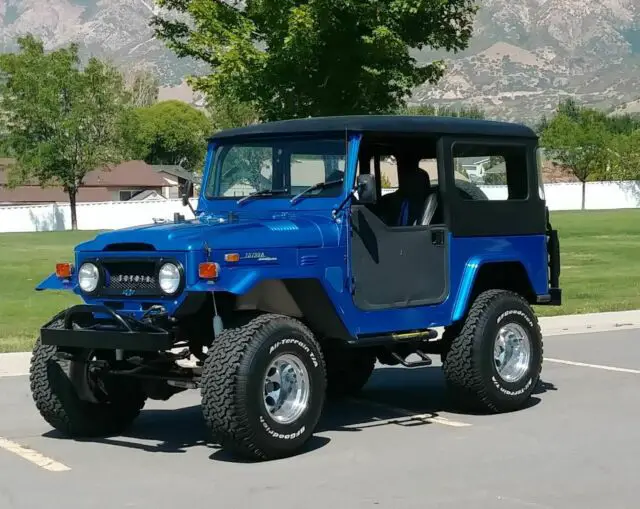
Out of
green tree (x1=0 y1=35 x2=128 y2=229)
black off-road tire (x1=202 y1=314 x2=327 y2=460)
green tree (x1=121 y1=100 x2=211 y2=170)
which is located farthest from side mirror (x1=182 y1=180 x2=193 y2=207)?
green tree (x1=121 y1=100 x2=211 y2=170)

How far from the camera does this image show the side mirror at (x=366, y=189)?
323 inches

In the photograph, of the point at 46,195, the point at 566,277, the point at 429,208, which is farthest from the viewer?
the point at 46,195

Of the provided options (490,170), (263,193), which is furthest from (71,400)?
(490,170)

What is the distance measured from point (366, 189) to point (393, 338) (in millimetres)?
1229

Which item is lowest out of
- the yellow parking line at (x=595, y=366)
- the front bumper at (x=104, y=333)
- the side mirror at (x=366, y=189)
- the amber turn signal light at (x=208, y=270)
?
the yellow parking line at (x=595, y=366)

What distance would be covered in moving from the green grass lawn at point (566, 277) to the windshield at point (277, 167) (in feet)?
16.7

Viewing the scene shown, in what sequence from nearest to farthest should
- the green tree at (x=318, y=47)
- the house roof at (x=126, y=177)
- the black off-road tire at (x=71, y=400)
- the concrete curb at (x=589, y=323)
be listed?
the black off-road tire at (x=71, y=400) → the concrete curb at (x=589, y=323) → the green tree at (x=318, y=47) → the house roof at (x=126, y=177)

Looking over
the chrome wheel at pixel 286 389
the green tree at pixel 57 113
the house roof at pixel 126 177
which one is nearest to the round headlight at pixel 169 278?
the chrome wheel at pixel 286 389

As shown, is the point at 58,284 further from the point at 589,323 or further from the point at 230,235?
the point at 589,323

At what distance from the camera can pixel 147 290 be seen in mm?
7836

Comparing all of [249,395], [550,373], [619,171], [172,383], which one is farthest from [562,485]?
[619,171]

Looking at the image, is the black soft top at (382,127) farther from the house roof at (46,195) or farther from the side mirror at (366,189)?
the house roof at (46,195)

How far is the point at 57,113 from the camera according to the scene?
61.2m

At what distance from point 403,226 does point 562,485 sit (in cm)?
273
